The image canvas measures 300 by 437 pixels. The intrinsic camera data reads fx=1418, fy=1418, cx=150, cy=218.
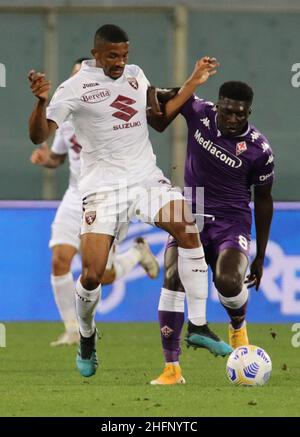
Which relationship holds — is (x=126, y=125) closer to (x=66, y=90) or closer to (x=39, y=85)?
(x=66, y=90)

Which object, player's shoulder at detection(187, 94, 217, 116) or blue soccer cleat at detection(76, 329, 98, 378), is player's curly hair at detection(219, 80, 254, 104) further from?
blue soccer cleat at detection(76, 329, 98, 378)

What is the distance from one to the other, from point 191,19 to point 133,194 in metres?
6.48

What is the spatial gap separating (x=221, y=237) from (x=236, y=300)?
42 centimetres

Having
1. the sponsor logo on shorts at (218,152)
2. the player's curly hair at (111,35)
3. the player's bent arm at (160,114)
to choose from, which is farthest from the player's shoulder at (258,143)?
the player's curly hair at (111,35)

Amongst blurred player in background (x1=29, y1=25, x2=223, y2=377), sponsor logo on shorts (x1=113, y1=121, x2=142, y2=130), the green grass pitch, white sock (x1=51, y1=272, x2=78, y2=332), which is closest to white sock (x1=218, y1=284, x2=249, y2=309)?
the green grass pitch

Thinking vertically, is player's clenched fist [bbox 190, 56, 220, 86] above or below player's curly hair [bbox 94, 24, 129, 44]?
below

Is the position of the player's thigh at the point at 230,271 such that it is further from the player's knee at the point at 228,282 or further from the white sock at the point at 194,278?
the white sock at the point at 194,278

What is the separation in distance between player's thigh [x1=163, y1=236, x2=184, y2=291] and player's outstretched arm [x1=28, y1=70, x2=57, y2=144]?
113cm

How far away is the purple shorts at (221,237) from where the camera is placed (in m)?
9.02

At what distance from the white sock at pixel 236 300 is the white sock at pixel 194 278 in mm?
752

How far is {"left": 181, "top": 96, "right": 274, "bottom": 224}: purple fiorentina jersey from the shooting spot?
354 inches

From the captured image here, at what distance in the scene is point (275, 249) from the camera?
12859mm
